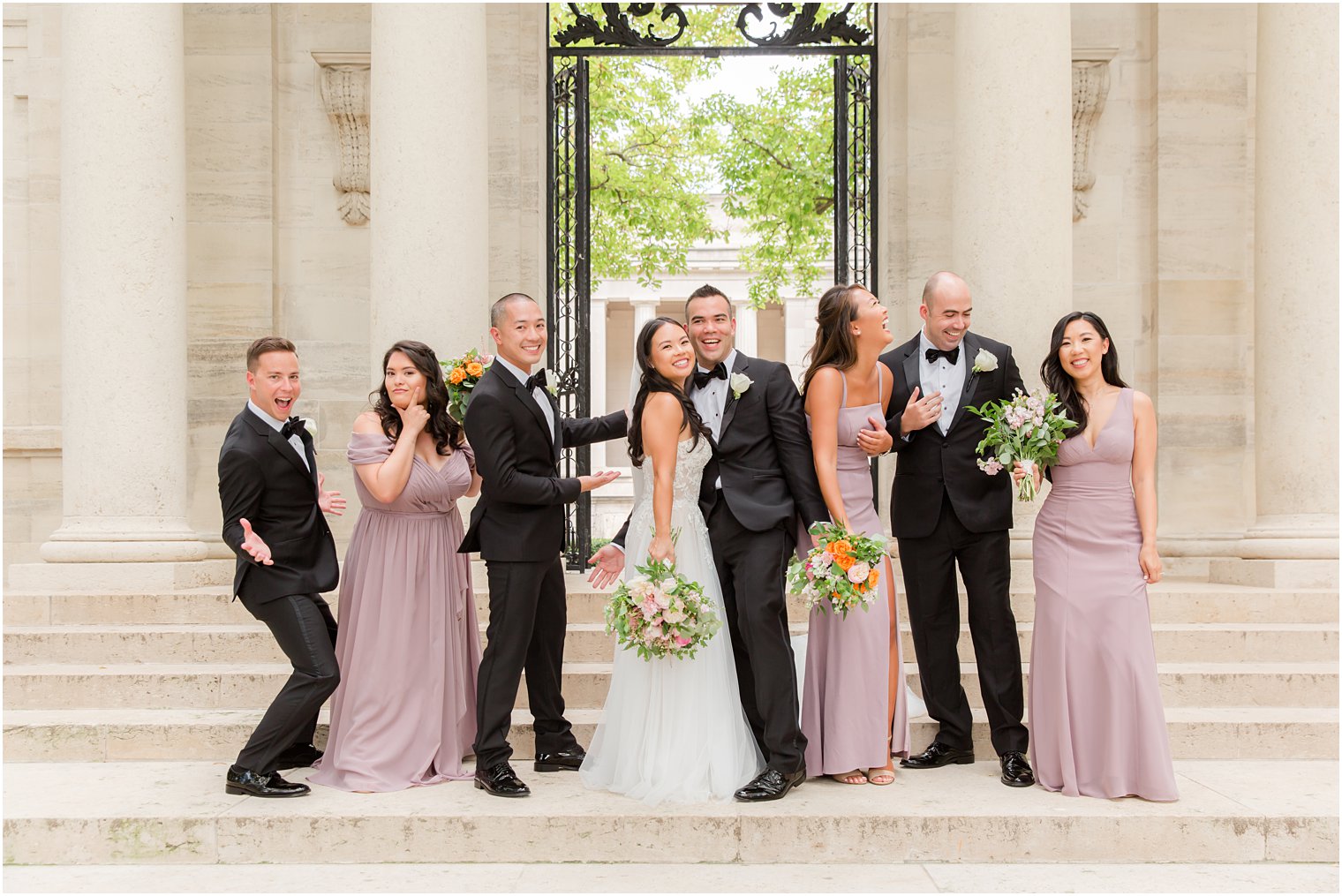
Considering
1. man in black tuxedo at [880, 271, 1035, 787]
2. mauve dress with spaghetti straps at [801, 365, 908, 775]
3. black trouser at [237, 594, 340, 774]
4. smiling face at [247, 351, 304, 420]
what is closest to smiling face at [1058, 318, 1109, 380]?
man in black tuxedo at [880, 271, 1035, 787]

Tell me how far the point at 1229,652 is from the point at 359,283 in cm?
845

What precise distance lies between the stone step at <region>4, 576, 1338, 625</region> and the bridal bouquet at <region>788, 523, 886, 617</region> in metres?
2.86

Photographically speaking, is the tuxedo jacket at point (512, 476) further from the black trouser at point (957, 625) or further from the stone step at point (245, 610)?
the stone step at point (245, 610)

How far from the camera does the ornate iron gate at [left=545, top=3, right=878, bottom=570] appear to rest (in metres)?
12.2

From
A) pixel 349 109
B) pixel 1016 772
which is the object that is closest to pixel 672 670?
pixel 1016 772

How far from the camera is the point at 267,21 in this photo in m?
11.7

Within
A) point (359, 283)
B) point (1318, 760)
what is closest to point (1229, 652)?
point (1318, 760)

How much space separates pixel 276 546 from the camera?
6.46m

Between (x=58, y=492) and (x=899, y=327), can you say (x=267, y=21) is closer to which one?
(x=58, y=492)

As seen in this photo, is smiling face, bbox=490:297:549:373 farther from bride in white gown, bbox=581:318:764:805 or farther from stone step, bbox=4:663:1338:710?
stone step, bbox=4:663:1338:710

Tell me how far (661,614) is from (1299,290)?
264 inches

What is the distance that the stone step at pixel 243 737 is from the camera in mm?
7273

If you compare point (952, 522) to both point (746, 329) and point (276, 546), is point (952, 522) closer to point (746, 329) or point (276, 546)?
point (276, 546)

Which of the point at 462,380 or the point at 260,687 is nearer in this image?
the point at 462,380
